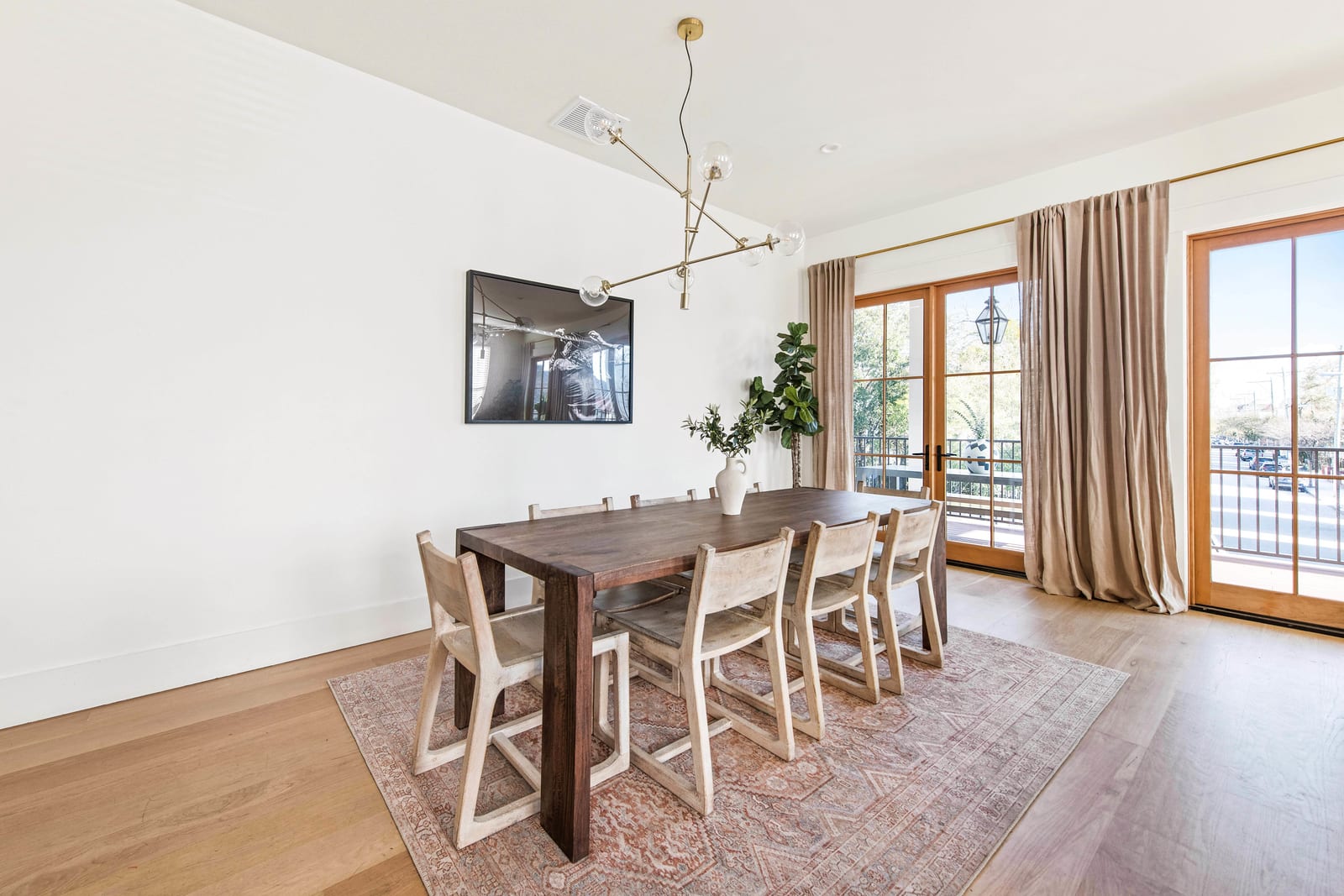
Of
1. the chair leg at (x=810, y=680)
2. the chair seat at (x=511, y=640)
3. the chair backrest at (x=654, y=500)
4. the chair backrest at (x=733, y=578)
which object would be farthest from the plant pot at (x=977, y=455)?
the chair seat at (x=511, y=640)

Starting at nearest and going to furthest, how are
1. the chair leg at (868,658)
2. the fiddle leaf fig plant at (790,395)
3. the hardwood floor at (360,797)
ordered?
the hardwood floor at (360,797) < the chair leg at (868,658) < the fiddle leaf fig plant at (790,395)

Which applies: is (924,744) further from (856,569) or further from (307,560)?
(307,560)

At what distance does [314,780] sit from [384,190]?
2.66m

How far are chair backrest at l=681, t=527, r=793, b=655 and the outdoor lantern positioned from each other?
3313 millimetres

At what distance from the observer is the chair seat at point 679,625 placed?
176 centimetres

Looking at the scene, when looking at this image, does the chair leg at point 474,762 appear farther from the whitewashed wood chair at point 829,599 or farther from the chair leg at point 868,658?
the chair leg at point 868,658

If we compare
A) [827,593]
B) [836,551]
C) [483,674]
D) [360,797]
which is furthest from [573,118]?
[360,797]

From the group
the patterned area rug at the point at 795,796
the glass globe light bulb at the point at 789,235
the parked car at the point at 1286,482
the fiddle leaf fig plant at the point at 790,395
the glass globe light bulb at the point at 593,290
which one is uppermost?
the glass globe light bulb at the point at 789,235

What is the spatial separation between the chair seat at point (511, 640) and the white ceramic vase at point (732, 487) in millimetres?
944

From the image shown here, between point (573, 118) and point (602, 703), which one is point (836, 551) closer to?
point (602, 703)

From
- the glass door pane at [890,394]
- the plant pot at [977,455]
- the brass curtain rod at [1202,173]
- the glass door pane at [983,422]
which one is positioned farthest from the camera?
the glass door pane at [890,394]

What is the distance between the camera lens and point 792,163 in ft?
12.3

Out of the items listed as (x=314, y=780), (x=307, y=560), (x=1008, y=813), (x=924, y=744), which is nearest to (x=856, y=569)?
(x=924, y=744)

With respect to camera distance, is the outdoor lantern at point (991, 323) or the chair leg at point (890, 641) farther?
the outdoor lantern at point (991, 323)
